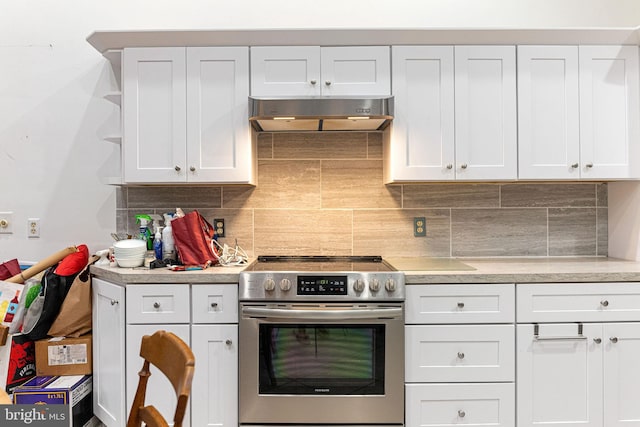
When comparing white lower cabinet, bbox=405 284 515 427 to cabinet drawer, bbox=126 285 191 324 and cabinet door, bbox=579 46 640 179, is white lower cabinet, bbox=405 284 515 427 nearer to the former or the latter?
cabinet door, bbox=579 46 640 179

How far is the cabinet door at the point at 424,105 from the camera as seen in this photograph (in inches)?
91.4

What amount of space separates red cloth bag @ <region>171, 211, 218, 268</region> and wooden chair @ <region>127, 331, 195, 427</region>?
3.39ft

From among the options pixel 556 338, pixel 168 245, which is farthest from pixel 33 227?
pixel 556 338

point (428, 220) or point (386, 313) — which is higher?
point (428, 220)

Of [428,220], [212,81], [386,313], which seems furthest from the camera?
[428,220]

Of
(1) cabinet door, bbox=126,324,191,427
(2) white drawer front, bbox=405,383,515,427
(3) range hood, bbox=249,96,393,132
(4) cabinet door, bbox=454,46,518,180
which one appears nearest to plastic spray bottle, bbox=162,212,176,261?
(1) cabinet door, bbox=126,324,191,427

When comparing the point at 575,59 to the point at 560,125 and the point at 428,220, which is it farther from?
the point at 428,220

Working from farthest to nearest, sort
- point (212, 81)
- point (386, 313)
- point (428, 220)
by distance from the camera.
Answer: point (428, 220)
point (212, 81)
point (386, 313)

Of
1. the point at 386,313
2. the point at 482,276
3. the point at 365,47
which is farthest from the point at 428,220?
the point at 365,47

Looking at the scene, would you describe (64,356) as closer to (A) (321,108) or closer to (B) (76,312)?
(B) (76,312)

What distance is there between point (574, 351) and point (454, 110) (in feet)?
4.33

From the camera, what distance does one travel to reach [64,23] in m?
2.73

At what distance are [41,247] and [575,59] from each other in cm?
331

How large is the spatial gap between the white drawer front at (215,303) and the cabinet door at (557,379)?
135 centimetres
